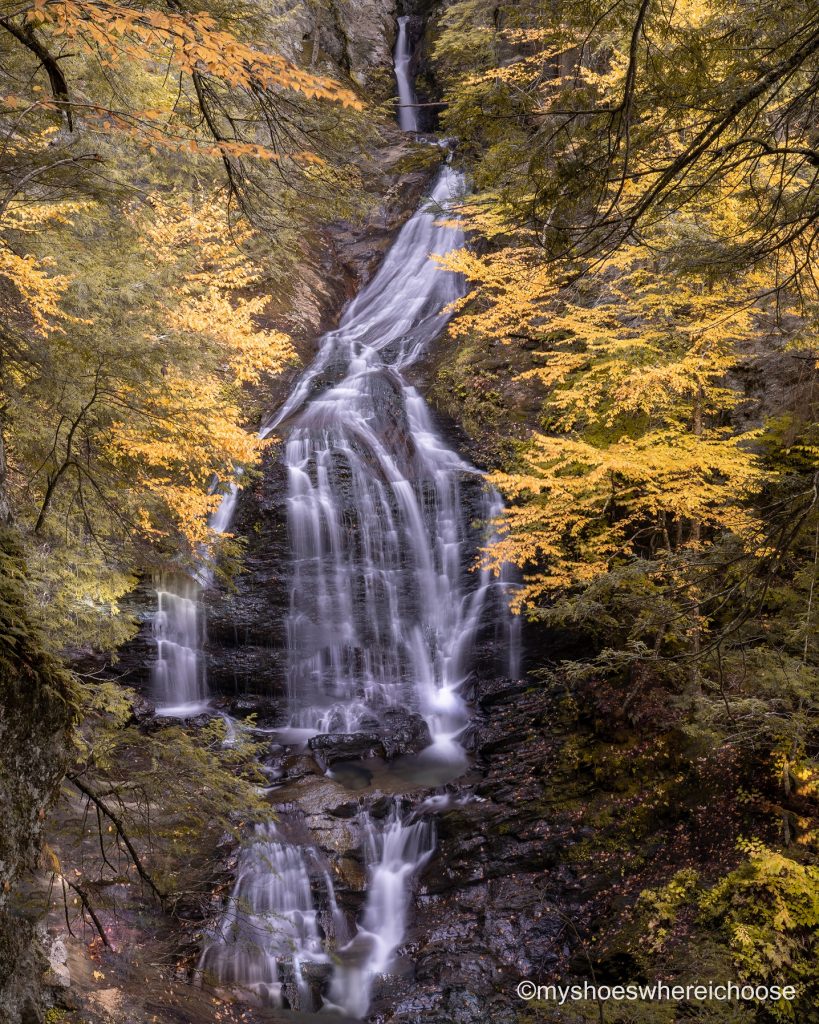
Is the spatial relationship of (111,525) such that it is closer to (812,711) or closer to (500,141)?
(500,141)

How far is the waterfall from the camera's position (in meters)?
26.9

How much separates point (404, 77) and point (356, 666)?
25.3 m

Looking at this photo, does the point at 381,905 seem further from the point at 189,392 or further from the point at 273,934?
the point at 189,392

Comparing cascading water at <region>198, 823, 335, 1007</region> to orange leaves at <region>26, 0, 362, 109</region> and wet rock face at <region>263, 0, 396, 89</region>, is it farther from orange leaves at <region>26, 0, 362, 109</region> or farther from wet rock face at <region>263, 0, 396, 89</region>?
wet rock face at <region>263, 0, 396, 89</region>

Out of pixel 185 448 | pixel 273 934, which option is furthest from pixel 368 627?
pixel 273 934

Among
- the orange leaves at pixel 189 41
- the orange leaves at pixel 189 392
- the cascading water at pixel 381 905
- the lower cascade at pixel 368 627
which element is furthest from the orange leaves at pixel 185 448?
the cascading water at pixel 381 905

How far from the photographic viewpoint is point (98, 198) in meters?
4.25

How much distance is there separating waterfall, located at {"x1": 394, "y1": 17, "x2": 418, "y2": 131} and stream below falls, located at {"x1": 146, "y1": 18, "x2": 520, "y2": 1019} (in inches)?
561

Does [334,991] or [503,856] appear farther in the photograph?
[503,856]

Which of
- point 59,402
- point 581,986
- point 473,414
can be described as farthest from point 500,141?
point 473,414

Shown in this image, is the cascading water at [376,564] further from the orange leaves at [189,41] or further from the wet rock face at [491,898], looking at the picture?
the orange leaves at [189,41]

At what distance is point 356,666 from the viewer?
1223cm

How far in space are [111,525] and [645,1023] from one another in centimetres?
566

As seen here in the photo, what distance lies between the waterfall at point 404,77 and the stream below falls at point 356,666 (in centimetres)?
1424
